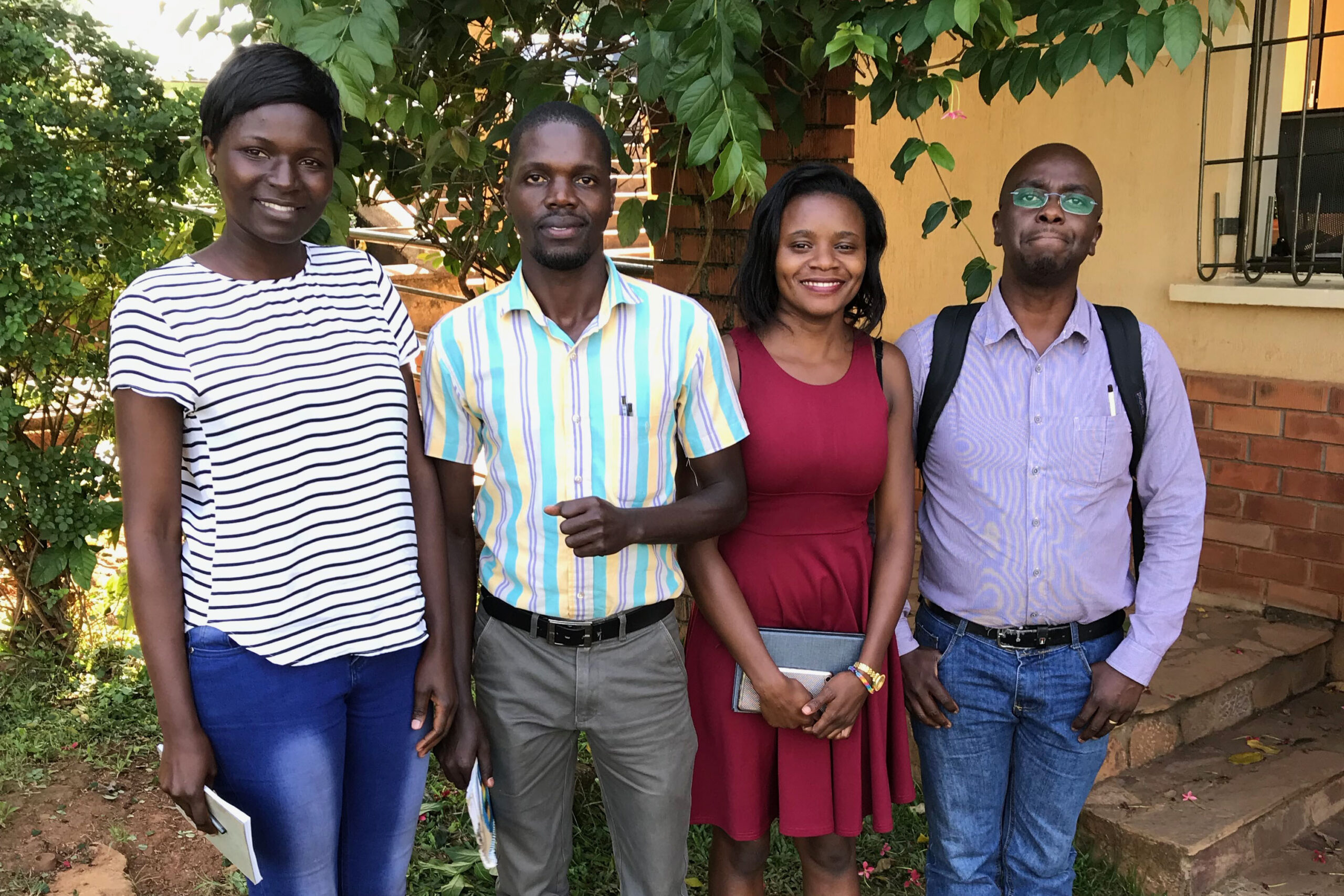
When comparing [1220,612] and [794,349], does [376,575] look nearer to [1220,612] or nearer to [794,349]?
[794,349]

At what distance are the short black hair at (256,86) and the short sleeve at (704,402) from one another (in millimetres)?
807

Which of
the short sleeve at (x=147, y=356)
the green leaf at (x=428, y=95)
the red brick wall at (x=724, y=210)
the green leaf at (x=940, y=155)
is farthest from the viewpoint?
the red brick wall at (x=724, y=210)

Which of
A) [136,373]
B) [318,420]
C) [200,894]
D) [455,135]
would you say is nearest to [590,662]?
[318,420]

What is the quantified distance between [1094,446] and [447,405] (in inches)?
A: 53.9

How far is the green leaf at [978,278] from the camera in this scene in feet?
9.46

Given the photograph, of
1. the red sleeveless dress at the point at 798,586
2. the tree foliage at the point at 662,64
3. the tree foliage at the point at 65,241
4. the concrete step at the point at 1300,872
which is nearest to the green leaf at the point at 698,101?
the tree foliage at the point at 662,64

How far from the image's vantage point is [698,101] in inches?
92.1

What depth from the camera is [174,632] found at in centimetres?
188

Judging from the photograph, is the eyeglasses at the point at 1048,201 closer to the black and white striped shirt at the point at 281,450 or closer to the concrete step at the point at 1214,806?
the black and white striped shirt at the point at 281,450

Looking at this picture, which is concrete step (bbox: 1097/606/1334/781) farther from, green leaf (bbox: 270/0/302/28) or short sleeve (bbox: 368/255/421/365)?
green leaf (bbox: 270/0/302/28)

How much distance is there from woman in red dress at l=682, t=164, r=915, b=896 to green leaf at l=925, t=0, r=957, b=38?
38 centimetres

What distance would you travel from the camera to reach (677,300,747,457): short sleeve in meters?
2.27

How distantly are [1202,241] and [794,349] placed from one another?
9.93ft

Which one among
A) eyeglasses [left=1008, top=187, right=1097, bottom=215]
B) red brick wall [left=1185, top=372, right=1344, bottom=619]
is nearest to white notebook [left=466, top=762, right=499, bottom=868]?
eyeglasses [left=1008, top=187, right=1097, bottom=215]
